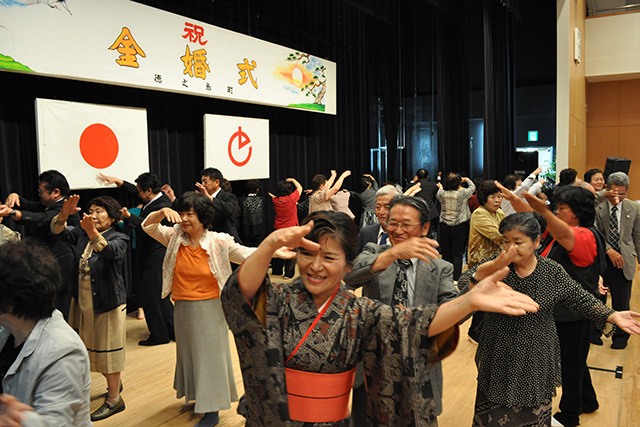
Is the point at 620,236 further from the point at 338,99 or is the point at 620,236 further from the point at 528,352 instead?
the point at 338,99

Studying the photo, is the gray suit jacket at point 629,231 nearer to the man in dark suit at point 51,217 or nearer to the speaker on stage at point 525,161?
the man in dark suit at point 51,217

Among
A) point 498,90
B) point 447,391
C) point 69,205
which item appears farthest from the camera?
point 498,90

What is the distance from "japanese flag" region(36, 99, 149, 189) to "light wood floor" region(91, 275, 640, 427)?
5.75ft

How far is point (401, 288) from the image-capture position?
7.96 ft

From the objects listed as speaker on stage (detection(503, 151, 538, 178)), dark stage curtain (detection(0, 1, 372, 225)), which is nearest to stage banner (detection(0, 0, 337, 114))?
dark stage curtain (detection(0, 1, 372, 225))

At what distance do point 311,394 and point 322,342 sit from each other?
0.54ft

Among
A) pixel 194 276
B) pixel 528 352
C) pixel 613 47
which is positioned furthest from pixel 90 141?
pixel 613 47

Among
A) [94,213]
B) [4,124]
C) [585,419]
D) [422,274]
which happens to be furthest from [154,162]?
[585,419]

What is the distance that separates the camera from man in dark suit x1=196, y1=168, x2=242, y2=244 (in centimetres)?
527

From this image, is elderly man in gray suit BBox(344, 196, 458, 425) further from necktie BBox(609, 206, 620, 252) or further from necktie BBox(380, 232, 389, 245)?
necktie BBox(609, 206, 620, 252)

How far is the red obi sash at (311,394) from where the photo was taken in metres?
1.62

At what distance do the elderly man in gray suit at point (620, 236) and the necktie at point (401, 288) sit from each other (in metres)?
2.84

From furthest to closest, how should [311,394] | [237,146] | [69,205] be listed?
[237,146]
[69,205]
[311,394]

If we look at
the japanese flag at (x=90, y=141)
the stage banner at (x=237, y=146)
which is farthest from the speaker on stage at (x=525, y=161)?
the japanese flag at (x=90, y=141)
